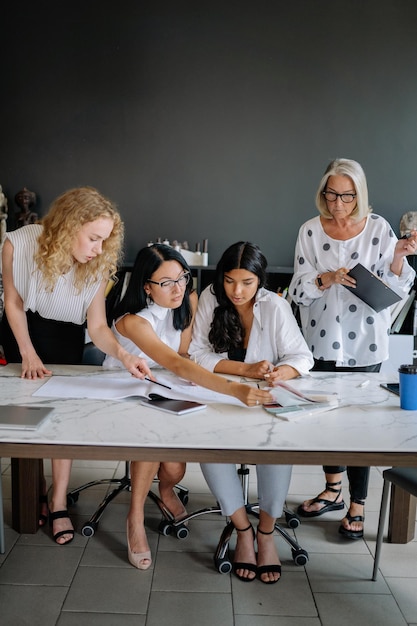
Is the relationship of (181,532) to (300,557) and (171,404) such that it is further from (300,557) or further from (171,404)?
(171,404)

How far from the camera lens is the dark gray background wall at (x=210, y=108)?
169 inches

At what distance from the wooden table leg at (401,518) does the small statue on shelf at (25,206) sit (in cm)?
320

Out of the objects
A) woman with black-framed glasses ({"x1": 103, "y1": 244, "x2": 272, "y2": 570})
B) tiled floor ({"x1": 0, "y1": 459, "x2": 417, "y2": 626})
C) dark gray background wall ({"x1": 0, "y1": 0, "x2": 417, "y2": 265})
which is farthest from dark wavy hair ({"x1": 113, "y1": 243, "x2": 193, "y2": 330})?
dark gray background wall ({"x1": 0, "y1": 0, "x2": 417, "y2": 265})

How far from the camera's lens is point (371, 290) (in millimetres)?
2348

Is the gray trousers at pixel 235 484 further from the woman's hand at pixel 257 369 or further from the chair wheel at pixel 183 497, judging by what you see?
the chair wheel at pixel 183 497

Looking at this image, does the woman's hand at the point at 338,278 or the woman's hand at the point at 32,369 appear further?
the woman's hand at the point at 338,278

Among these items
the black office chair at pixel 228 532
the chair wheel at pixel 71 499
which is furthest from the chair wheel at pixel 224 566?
the chair wheel at pixel 71 499

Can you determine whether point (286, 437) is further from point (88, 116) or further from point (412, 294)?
point (88, 116)

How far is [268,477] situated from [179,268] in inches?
32.6

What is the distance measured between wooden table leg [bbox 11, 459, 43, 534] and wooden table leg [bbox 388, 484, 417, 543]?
1412 millimetres

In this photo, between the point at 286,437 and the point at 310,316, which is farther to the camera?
the point at 310,316

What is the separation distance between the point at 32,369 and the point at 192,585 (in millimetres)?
927

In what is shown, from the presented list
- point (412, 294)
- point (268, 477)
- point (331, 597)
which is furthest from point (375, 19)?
point (331, 597)

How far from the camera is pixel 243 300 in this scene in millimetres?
2266
